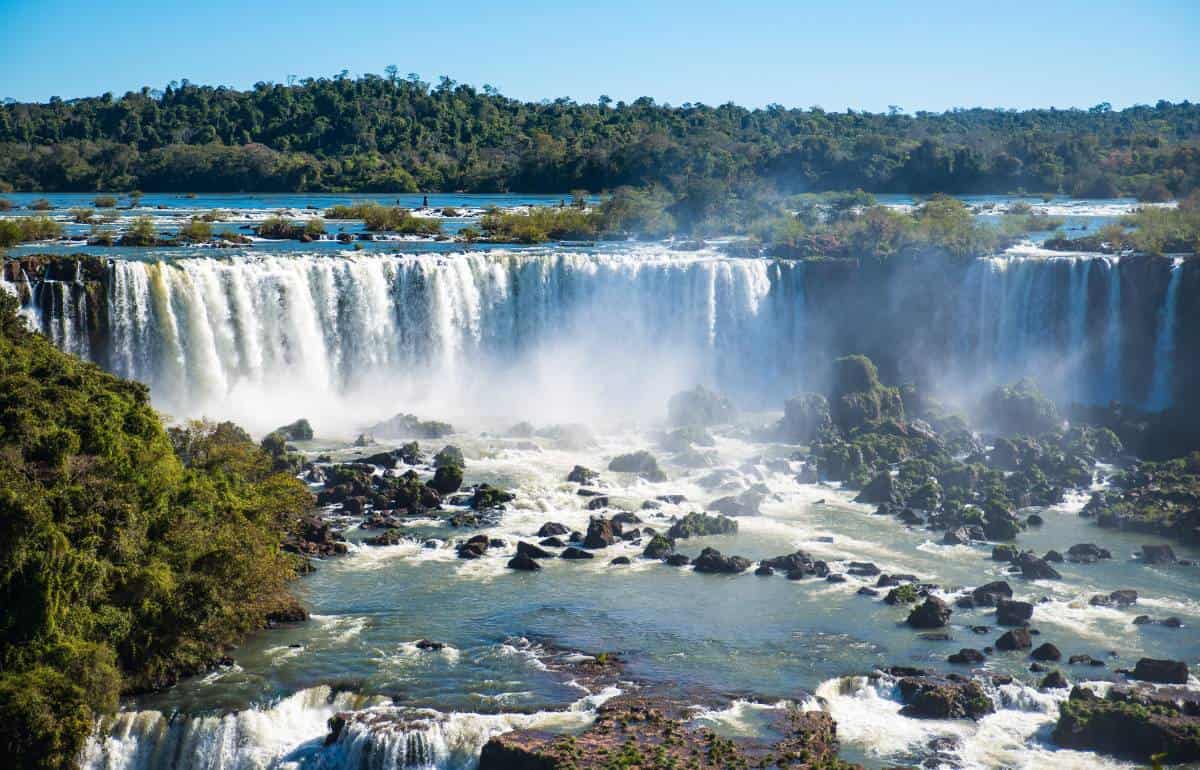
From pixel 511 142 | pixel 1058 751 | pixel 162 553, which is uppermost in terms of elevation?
pixel 511 142

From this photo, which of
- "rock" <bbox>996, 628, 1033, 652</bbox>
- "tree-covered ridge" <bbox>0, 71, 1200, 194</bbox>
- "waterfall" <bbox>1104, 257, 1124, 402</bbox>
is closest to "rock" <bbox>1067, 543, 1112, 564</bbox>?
"rock" <bbox>996, 628, 1033, 652</bbox>

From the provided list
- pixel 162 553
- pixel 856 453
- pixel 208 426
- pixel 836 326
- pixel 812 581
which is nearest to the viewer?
pixel 162 553

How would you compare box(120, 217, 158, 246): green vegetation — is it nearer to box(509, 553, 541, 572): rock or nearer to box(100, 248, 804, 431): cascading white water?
box(100, 248, 804, 431): cascading white water

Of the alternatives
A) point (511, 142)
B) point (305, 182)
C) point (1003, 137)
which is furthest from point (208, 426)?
point (1003, 137)

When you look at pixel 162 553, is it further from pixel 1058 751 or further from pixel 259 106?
pixel 259 106

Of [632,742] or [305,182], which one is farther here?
[305,182]

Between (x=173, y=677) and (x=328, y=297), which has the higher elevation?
(x=328, y=297)

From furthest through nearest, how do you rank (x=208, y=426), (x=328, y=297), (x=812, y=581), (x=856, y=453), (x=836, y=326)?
(x=836, y=326), (x=328, y=297), (x=856, y=453), (x=208, y=426), (x=812, y=581)

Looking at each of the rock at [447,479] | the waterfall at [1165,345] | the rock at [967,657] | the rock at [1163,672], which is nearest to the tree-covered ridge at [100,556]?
the rock at [447,479]
